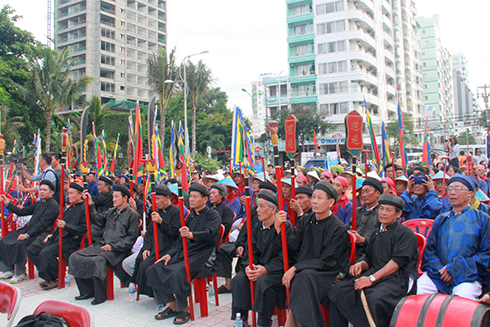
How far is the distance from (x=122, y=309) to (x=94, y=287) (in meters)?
0.66

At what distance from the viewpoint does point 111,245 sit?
20.1 feet

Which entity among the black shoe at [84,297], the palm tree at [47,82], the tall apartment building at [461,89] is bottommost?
the black shoe at [84,297]

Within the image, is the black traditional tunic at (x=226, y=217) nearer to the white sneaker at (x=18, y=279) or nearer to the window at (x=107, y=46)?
the white sneaker at (x=18, y=279)

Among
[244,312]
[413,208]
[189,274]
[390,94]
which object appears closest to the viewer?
[244,312]

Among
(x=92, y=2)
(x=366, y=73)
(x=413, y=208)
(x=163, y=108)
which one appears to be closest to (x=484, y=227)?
(x=413, y=208)

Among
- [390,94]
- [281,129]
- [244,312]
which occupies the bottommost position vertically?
[244,312]

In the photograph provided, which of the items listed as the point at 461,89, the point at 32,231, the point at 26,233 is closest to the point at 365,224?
the point at 32,231

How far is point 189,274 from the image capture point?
5223mm

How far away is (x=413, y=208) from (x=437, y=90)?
276 feet

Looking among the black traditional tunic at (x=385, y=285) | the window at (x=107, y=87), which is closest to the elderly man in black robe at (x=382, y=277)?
the black traditional tunic at (x=385, y=285)

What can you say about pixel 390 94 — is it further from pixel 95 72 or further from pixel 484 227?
pixel 484 227

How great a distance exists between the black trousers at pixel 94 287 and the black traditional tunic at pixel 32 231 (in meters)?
1.46

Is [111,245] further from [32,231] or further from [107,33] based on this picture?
[107,33]

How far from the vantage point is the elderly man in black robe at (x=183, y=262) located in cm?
513
